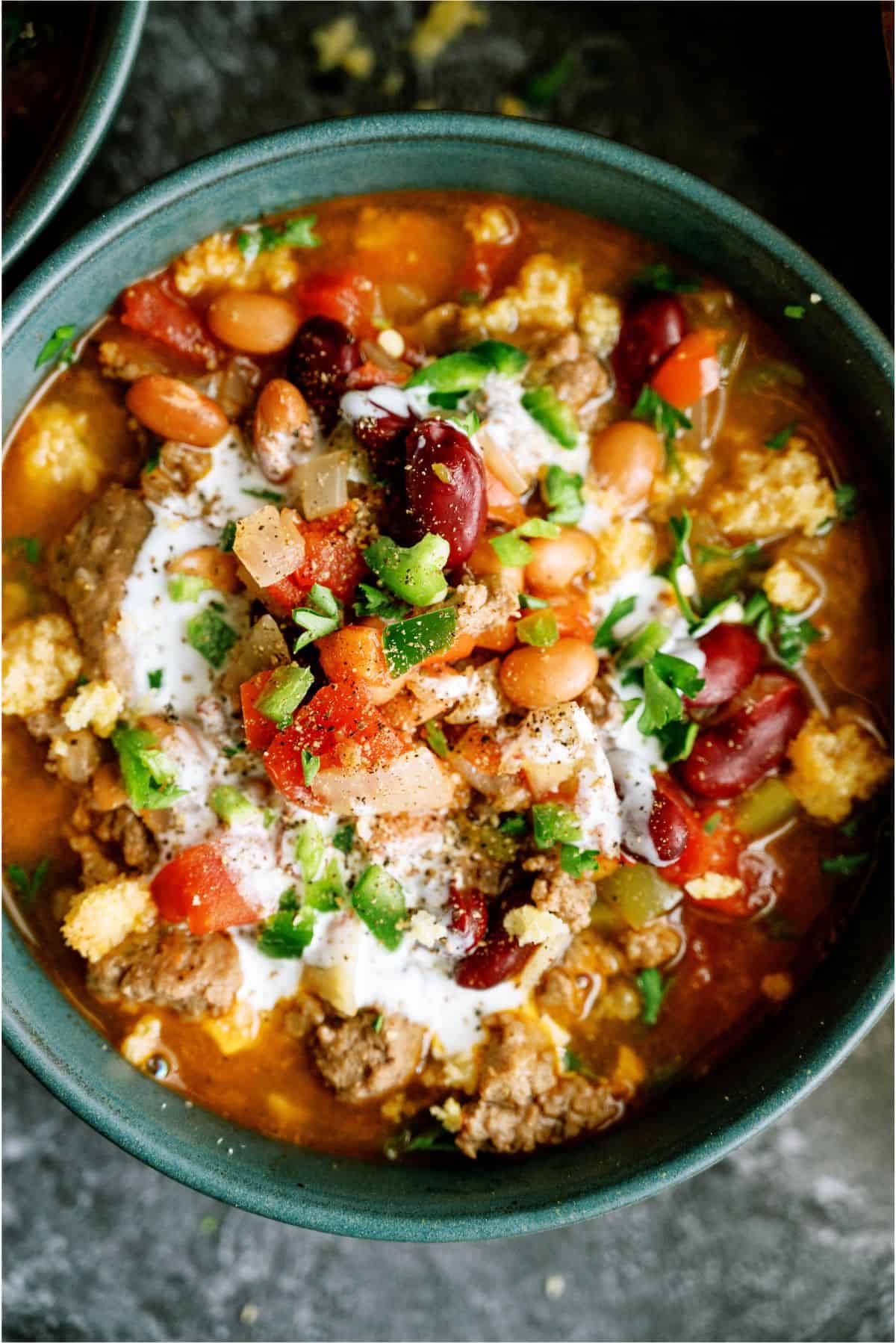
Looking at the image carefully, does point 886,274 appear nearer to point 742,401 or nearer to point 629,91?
point 742,401

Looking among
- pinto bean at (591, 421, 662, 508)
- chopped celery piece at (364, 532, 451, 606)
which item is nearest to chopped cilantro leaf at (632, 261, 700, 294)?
pinto bean at (591, 421, 662, 508)

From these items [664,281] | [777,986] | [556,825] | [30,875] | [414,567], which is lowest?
[777,986]

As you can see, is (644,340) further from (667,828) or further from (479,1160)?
(479,1160)

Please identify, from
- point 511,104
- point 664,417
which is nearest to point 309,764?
point 664,417

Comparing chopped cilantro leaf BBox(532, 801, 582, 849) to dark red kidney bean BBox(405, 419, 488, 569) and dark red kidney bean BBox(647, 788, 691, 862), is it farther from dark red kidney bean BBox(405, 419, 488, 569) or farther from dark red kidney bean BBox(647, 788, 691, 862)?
dark red kidney bean BBox(405, 419, 488, 569)

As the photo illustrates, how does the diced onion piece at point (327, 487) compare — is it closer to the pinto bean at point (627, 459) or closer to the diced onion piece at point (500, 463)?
the diced onion piece at point (500, 463)

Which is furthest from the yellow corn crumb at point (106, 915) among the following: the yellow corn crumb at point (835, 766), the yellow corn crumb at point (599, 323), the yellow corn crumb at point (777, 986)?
the yellow corn crumb at point (599, 323)
